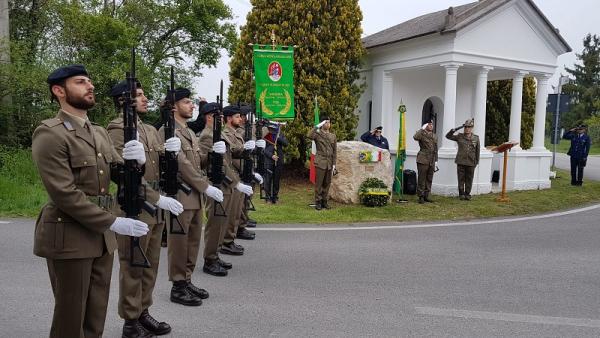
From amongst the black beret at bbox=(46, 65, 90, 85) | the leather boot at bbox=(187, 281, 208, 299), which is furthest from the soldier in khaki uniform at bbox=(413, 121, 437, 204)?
the black beret at bbox=(46, 65, 90, 85)

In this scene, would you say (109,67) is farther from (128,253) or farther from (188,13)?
(128,253)

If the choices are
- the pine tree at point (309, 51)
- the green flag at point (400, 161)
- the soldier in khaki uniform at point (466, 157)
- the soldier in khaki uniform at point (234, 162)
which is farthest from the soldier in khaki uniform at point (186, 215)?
the pine tree at point (309, 51)

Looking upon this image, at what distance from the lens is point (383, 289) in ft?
17.0

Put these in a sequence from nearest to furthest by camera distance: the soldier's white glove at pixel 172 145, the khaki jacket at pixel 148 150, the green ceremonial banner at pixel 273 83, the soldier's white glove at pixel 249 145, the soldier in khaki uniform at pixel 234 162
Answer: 1. the khaki jacket at pixel 148 150
2. the soldier's white glove at pixel 172 145
3. the soldier in khaki uniform at pixel 234 162
4. the soldier's white glove at pixel 249 145
5. the green ceremonial banner at pixel 273 83

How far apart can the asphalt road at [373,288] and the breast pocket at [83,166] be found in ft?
5.23

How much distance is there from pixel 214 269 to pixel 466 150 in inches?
315

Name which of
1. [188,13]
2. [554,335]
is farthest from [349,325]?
[188,13]

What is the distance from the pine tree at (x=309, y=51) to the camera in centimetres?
1341

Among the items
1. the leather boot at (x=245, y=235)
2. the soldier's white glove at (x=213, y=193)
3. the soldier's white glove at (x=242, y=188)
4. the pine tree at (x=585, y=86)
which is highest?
the pine tree at (x=585, y=86)

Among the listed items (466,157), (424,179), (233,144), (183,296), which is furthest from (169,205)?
(466,157)

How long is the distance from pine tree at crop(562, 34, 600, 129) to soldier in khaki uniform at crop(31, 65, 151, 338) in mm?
55868

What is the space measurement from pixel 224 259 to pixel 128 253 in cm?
253

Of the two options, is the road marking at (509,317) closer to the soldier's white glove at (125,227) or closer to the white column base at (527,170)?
the soldier's white glove at (125,227)

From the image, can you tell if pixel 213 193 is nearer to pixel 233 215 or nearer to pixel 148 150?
pixel 148 150
